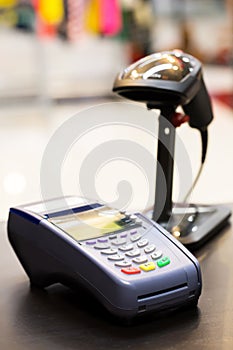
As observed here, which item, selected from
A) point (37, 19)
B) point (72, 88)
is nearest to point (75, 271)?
point (37, 19)

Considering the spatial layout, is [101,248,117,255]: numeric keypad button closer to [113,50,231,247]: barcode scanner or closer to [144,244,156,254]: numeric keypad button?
[144,244,156,254]: numeric keypad button

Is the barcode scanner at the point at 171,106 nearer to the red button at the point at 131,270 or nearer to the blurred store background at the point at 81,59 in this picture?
the red button at the point at 131,270

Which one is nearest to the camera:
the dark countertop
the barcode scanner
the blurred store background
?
the dark countertop

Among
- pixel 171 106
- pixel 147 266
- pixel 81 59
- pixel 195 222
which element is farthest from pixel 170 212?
pixel 81 59

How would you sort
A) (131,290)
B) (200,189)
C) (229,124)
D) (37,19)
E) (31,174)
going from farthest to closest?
(37,19) < (229,124) < (31,174) < (200,189) < (131,290)

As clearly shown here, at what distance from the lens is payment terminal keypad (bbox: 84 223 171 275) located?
603 mm

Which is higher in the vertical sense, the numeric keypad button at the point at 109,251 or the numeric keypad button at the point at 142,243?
the numeric keypad button at the point at 109,251

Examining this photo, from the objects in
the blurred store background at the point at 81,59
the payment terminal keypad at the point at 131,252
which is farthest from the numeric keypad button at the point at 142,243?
the blurred store background at the point at 81,59

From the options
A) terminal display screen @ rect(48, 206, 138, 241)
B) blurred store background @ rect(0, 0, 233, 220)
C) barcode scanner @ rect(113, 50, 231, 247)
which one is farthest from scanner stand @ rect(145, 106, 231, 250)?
blurred store background @ rect(0, 0, 233, 220)

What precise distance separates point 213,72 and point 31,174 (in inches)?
121

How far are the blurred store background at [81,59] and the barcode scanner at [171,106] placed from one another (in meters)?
1.40

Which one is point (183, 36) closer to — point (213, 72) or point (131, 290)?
point (213, 72)

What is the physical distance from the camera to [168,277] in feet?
1.97

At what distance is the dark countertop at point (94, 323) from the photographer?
57cm
